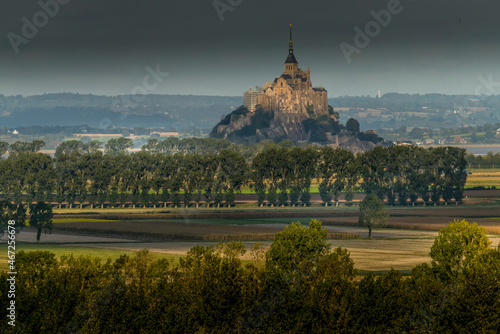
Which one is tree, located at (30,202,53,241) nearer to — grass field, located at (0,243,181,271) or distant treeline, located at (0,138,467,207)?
grass field, located at (0,243,181,271)

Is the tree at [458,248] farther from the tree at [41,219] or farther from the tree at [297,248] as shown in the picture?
the tree at [41,219]

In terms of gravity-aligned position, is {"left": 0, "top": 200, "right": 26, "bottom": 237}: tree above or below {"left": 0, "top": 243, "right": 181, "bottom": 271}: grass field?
above

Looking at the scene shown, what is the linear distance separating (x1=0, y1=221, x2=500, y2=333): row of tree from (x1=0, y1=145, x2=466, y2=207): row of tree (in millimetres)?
92538

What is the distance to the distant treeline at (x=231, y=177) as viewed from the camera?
160375 mm

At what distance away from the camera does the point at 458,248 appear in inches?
2566

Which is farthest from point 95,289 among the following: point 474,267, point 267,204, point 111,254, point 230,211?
point 267,204

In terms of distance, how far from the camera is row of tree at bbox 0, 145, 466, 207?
160375mm

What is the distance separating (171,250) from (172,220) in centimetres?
3492

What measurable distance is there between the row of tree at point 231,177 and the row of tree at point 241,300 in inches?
3643

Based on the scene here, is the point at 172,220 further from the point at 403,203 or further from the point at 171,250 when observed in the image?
the point at 403,203

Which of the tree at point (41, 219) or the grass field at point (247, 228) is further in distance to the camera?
the tree at point (41, 219)

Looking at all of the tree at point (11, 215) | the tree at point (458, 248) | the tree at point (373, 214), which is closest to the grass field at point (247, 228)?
the tree at point (373, 214)

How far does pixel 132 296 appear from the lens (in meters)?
56.4

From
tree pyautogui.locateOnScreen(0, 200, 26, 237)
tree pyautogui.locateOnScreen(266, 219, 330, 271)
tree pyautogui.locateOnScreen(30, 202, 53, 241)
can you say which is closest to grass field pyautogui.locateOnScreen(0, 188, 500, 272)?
A: tree pyautogui.locateOnScreen(30, 202, 53, 241)
